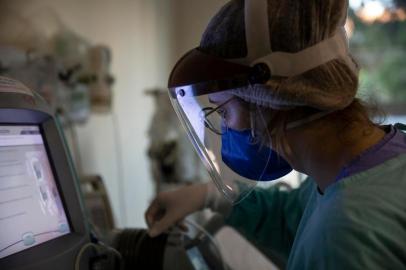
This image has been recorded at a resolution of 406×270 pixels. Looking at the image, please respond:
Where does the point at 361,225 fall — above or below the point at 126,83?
below

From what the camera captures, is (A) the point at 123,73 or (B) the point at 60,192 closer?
(B) the point at 60,192

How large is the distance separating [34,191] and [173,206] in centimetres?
34

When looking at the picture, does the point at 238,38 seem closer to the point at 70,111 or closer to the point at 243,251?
the point at 243,251

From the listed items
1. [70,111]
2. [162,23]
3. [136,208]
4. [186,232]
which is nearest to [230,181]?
[186,232]

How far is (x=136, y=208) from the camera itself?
2125 millimetres

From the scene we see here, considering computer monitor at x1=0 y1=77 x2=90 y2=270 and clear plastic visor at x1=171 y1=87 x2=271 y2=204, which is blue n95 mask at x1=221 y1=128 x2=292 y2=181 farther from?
computer monitor at x1=0 y1=77 x2=90 y2=270

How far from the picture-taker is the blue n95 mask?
2.38 ft

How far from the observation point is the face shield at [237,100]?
0.58m

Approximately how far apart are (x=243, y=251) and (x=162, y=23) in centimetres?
186

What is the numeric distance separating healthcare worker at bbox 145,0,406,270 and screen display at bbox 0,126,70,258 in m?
0.26

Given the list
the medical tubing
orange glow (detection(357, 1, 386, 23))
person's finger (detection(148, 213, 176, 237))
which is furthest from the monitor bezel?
orange glow (detection(357, 1, 386, 23))

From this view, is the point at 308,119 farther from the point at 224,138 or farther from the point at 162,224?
the point at 162,224

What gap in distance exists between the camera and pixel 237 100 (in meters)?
0.64

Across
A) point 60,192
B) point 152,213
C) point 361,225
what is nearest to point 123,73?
point 152,213
